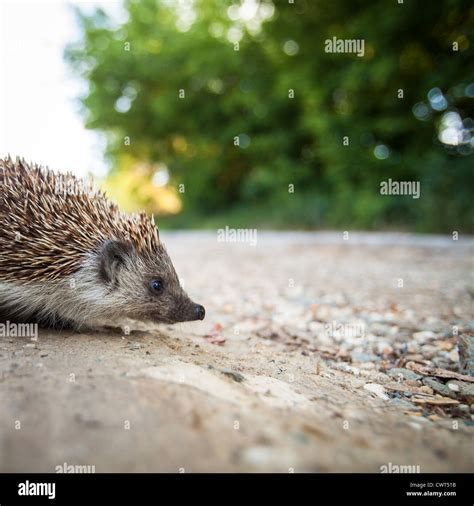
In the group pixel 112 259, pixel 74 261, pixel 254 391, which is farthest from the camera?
pixel 112 259

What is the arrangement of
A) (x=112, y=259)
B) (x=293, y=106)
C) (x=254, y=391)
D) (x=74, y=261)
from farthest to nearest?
(x=293, y=106), (x=112, y=259), (x=74, y=261), (x=254, y=391)

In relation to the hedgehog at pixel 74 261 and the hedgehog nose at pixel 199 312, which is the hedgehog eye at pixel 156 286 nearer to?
the hedgehog at pixel 74 261

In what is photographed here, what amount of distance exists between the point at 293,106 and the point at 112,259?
69.1ft

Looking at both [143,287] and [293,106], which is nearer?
[143,287]

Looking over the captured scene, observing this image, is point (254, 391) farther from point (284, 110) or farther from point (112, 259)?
point (284, 110)

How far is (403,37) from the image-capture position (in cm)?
1627

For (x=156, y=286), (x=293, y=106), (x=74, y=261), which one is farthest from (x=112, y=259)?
(x=293, y=106)

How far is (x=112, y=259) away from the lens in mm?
4539

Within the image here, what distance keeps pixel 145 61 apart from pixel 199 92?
3.96 metres

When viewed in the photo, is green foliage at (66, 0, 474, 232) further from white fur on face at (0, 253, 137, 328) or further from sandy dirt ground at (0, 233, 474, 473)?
white fur on face at (0, 253, 137, 328)

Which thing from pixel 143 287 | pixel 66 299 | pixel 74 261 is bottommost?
pixel 66 299

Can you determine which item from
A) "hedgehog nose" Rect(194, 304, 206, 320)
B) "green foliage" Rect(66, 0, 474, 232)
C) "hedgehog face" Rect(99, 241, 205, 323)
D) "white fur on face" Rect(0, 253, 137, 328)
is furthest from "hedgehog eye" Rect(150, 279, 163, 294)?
"green foliage" Rect(66, 0, 474, 232)

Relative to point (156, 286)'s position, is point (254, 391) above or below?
below
